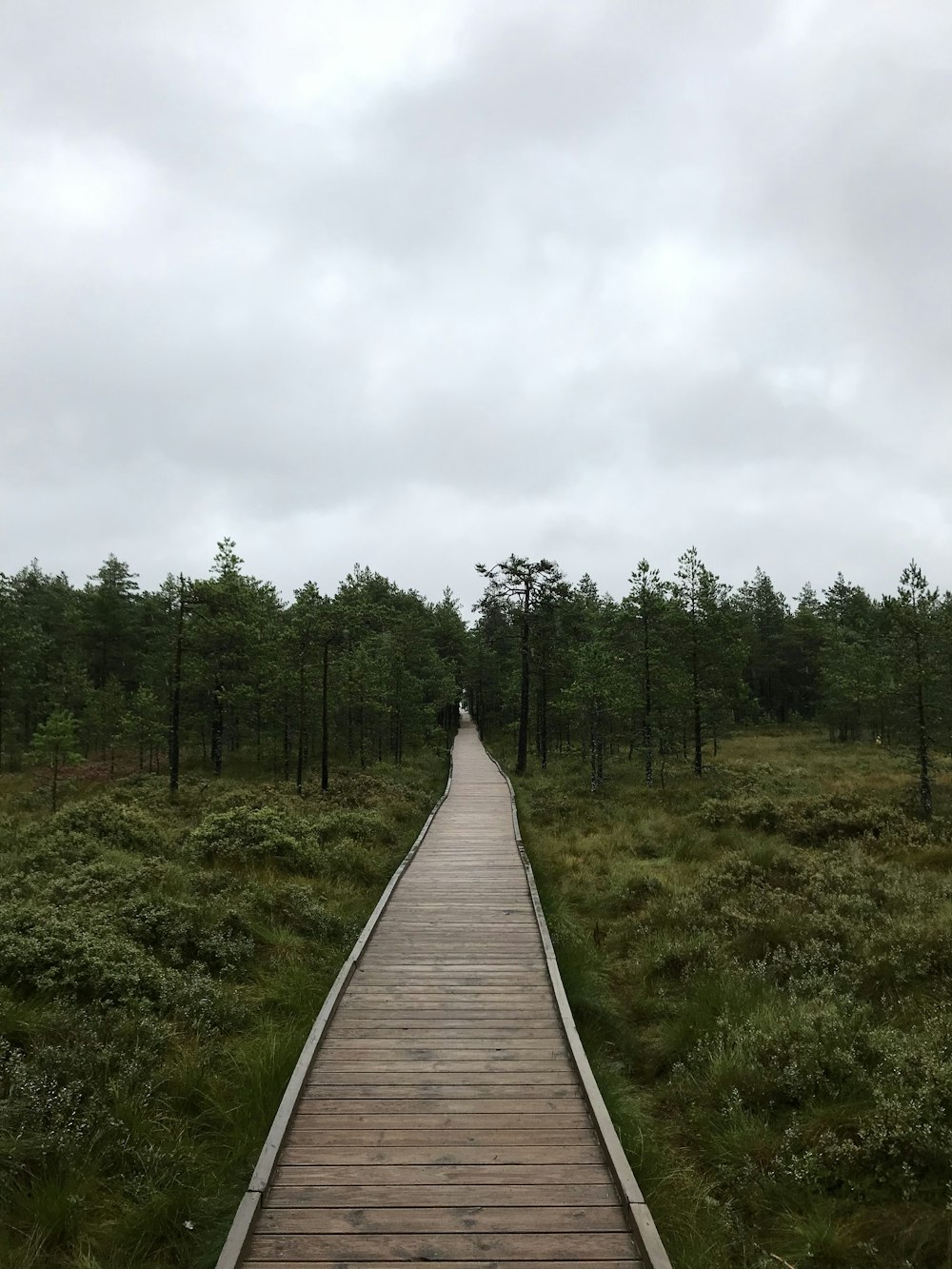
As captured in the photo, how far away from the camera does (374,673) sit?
3281cm

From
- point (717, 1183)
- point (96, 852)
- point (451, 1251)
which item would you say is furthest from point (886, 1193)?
point (96, 852)

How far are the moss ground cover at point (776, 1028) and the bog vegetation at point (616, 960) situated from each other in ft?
0.11

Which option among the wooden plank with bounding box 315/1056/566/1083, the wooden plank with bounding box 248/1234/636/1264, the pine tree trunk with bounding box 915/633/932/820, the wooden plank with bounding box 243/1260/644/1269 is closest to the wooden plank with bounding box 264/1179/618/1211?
the wooden plank with bounding box 248/1234/636/1264

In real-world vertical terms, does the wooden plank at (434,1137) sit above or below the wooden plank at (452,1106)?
above

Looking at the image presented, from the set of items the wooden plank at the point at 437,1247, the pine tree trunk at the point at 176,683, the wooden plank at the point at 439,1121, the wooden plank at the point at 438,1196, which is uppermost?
the pine tree trunk at the point at 176,683

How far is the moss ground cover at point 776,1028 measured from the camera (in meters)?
4.43

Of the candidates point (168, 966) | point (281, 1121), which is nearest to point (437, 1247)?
point (281, 1121)

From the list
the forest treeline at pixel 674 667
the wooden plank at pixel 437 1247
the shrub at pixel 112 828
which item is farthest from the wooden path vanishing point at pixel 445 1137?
the forest treeline at pixel 674 667

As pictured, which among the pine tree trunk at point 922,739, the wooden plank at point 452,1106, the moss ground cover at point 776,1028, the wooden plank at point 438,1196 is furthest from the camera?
the pine tree trunk at point 922,739

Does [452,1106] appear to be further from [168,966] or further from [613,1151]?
[168,966]

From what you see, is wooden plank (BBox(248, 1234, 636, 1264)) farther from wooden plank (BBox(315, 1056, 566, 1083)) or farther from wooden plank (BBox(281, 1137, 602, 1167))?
wooden plank (BBox(315, 1056, 566, 1083))

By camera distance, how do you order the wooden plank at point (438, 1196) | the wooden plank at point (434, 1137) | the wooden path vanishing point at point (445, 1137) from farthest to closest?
the wooden plank at point (434, 1137)
the wooden plank at point (438, 1196)
the wooden path vanishing point at point (445, 1137)

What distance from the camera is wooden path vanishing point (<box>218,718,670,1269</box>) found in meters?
3.76

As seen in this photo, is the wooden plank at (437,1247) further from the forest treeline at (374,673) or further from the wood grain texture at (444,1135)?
the forest treeline at (374,673)
